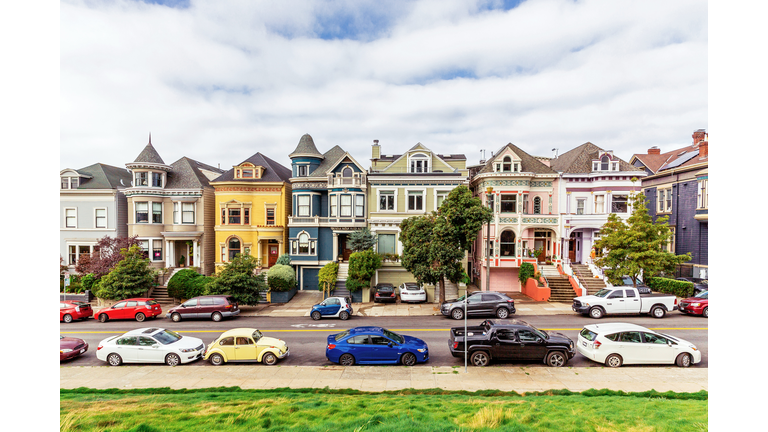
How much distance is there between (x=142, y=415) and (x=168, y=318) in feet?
49.6

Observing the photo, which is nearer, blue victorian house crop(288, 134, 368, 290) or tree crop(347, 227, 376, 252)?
tree crop(347, 227, 376, 252)

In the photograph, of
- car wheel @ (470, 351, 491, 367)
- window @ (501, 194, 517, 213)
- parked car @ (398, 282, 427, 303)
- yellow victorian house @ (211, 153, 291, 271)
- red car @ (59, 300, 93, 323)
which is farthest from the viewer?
yellow victorian house @ (211, 153, 291, 271)

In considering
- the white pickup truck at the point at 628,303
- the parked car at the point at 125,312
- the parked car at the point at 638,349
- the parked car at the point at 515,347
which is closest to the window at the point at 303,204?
the parked car at the point at 125,312

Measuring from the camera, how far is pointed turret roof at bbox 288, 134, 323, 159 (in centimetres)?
3052

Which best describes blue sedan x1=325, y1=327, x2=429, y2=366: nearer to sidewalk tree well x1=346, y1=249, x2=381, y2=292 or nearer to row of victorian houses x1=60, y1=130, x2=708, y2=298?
sidewalk tree well x1=346, y1=249, x2=381, y2=292

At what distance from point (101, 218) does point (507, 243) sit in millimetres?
34460

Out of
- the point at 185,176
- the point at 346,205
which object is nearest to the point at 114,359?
the point at 346,205

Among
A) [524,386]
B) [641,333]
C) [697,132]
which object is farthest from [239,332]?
[697,132]

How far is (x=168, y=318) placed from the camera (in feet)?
71.5

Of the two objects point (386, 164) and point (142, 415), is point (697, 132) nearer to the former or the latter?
point (386, 164)

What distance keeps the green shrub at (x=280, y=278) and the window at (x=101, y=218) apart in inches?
645

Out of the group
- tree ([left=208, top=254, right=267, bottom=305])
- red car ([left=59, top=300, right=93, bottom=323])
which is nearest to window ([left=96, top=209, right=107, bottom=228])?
red car ([left=59, top=300, right=93, bottom=323])

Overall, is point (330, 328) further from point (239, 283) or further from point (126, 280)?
point (126, 280)

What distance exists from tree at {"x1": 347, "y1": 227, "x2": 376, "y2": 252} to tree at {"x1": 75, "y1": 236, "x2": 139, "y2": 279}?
16.3 meters
